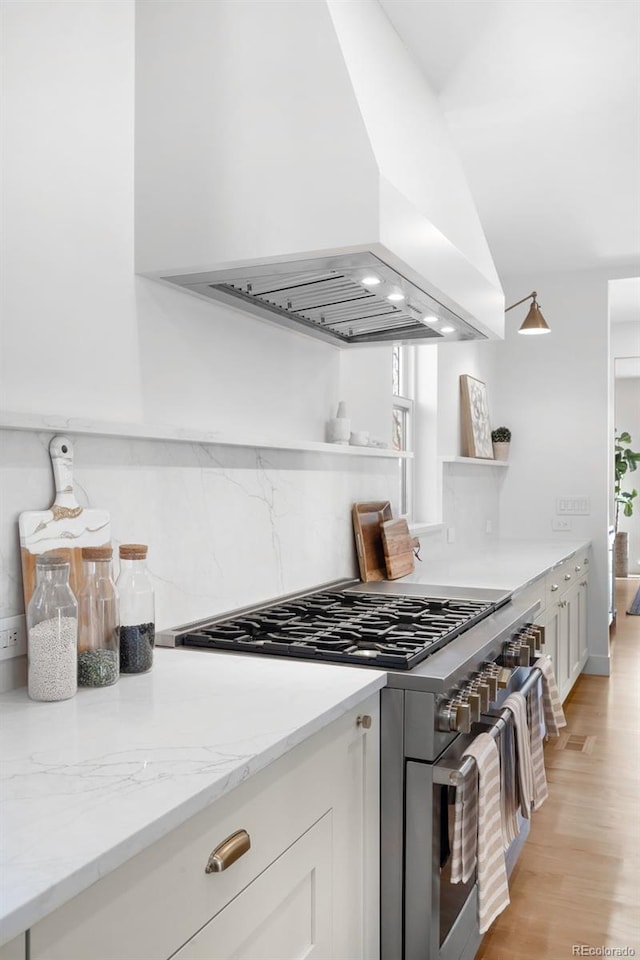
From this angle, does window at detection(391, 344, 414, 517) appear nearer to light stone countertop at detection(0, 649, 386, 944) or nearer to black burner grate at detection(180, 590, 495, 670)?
black burner grate at detection(180, 590, 495, 670)

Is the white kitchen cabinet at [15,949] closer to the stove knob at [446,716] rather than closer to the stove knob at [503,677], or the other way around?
the stove knob at [446,716]

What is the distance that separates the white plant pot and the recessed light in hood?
2.62 meters

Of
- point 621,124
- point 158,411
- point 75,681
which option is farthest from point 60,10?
point 621,124

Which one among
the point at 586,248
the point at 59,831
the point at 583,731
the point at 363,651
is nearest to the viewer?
the point at 59,831

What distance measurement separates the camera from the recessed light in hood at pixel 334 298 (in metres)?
1.81

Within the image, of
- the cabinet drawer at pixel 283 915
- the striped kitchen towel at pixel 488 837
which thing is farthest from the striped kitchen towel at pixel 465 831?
the cabinet drawer at pixel 283 915

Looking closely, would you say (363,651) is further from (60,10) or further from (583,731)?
(583,731)

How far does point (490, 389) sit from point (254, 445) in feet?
11.6

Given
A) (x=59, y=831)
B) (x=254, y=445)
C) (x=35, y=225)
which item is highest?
(x=35, y=225)

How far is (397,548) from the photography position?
3.06 metres

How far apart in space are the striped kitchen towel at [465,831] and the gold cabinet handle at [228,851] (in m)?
0.62

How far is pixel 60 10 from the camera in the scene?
1.58 metres

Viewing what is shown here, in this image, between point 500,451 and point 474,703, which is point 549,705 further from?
point 500,451

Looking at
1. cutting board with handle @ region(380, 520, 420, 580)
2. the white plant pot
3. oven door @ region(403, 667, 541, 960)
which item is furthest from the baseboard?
oven door @ region(403, 667, 541, 960)
